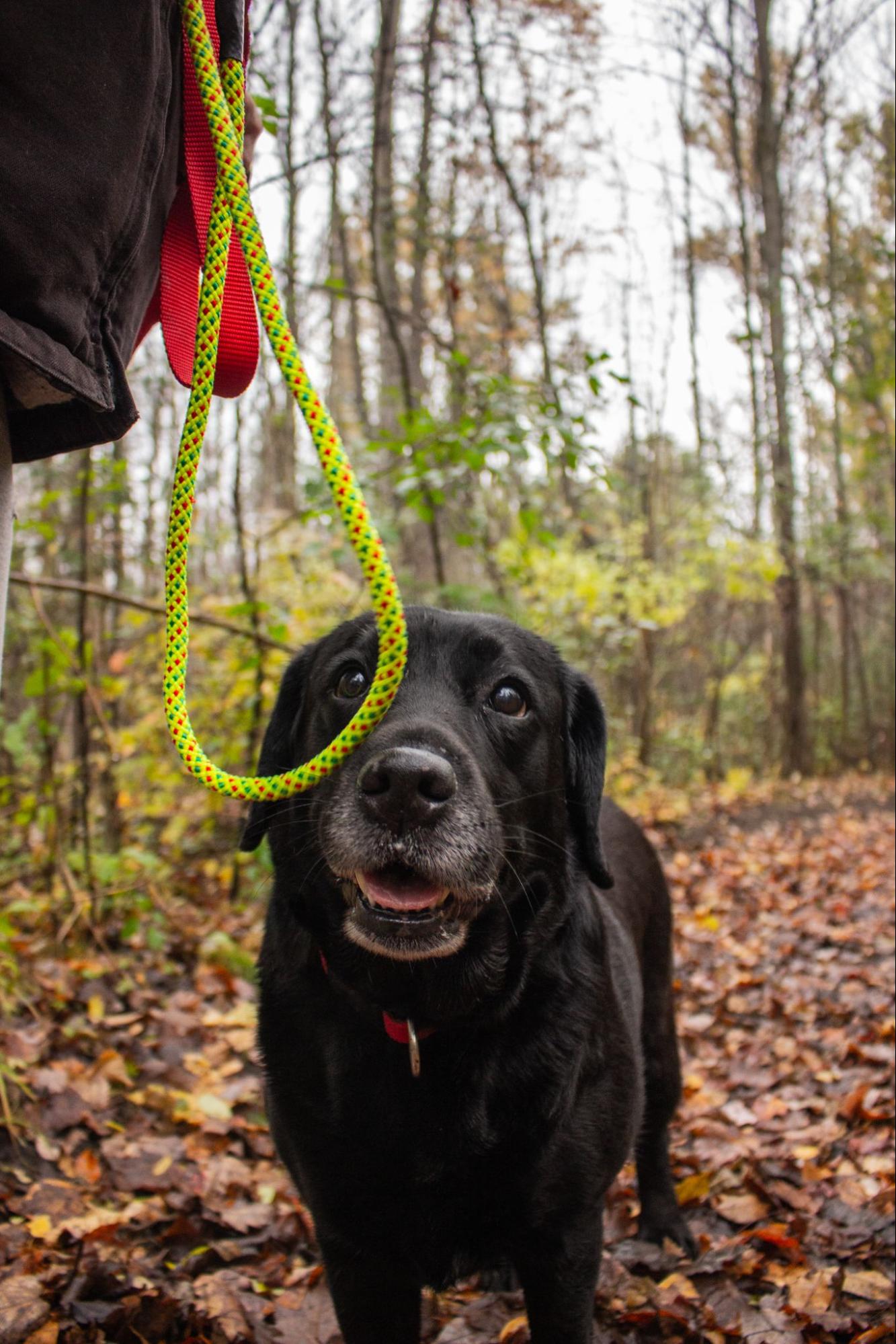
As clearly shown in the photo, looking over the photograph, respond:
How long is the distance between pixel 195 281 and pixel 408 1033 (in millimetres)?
1482

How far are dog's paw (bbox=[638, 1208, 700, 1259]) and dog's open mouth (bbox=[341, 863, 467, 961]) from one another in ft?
5.69

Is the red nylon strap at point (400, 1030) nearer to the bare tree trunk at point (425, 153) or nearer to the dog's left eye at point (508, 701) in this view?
the dog's left eye at point (508, 701)

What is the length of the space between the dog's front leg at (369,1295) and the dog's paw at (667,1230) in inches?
52.4

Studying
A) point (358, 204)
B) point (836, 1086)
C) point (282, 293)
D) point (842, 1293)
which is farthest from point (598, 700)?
point (358, 204)

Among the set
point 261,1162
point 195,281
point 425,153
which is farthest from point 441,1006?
point 425,153

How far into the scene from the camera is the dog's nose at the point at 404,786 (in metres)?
1.75

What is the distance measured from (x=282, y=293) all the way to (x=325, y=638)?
4.76 metres

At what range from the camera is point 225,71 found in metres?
1.43

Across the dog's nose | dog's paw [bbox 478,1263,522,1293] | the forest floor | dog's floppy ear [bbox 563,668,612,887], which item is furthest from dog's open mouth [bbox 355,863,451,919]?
dog's paw [bbox 478,1263,522,1293]

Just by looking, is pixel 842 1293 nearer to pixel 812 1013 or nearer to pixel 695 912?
pixel 812 1013

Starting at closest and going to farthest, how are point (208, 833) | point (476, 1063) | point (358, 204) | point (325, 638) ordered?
point (476, 1063), point (325, 638), point (208, 833), point (358, 204)

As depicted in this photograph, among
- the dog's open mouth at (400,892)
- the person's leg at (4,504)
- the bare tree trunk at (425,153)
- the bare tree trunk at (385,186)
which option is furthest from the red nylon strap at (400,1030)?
the bare tree trunk at (425,153)

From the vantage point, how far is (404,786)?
175 cm

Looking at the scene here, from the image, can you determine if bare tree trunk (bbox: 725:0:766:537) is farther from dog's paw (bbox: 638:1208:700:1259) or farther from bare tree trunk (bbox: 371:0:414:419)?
dog's paw (bbox: 638:1208:700:1259)
